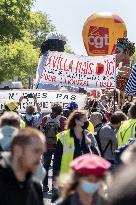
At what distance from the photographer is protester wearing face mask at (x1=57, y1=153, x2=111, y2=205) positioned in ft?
15.6

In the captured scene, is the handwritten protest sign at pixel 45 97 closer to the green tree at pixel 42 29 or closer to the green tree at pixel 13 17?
the green tree at pixel 13 17

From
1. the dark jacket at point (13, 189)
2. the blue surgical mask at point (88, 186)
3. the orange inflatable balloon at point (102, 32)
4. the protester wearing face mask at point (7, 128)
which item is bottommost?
the dark jacket at point (13, 189)

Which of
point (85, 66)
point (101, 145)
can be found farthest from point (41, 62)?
point (101, 145)

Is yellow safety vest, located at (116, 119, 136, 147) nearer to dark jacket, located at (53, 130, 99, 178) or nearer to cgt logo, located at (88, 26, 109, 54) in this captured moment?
dark jacket, located at (53, 130, 99, 178)

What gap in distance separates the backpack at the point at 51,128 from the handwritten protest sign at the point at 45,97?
326cm

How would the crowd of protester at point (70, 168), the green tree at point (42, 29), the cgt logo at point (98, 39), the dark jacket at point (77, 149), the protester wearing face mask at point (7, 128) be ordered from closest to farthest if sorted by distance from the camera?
the crowd of protester at point (70, 168)
the protester wearing face mask at point (7, 128)
the dark jacket at point (77, 149)
the cgt logo at point (98, 39)
the green tree at point (42, 29)

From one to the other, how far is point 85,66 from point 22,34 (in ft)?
108

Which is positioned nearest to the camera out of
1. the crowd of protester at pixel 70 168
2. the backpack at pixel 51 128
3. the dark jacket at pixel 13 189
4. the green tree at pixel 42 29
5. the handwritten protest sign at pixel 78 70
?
the crowd of protester at pixel 70 168

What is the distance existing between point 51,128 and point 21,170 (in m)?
8.14

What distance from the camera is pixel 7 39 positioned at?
170 ft

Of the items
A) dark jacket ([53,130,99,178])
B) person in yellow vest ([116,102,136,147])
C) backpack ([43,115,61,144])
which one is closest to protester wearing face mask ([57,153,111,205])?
dark jacket ([53,130,99,178])

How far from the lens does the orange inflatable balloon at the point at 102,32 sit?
4394cm

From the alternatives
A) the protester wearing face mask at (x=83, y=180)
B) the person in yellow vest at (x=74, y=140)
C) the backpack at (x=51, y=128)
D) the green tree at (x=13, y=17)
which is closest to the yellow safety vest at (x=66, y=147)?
the person in yellow vest at (x=74, y=140)

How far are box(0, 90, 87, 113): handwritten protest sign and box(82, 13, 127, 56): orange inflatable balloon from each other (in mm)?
25433
